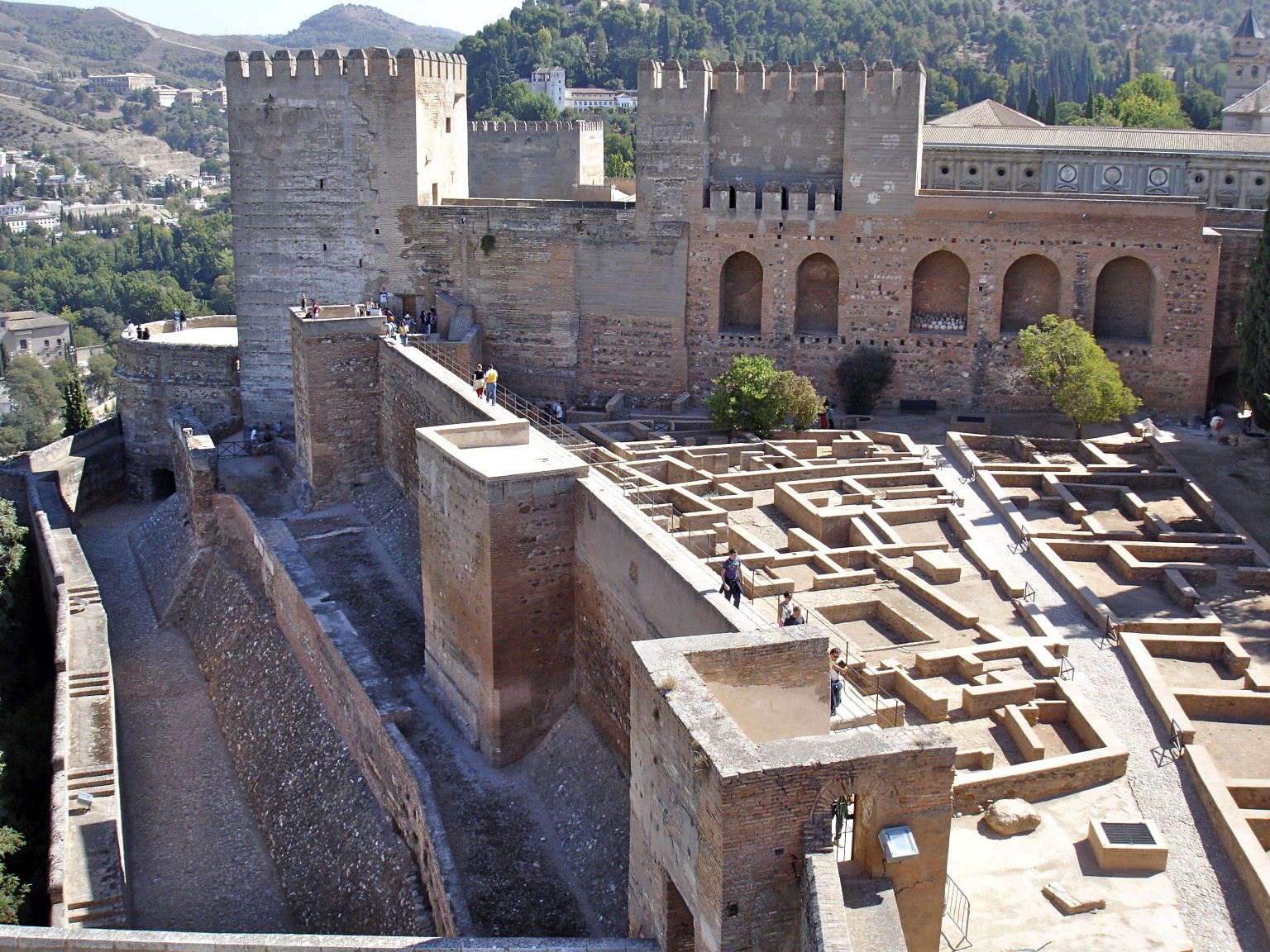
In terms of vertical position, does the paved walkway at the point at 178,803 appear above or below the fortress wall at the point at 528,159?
below

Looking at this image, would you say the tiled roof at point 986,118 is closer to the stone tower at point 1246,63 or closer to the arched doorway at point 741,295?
the arched doorway at point 741,295

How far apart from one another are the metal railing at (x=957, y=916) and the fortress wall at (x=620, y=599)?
3.15 metres

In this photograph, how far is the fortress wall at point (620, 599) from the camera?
1430 cm

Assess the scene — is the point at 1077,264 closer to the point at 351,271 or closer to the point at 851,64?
the point at 851,64

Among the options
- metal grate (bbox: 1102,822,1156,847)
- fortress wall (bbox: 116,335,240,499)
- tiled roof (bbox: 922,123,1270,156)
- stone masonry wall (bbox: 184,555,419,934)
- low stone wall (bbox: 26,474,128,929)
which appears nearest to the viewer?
metal grate (bbox: 1102,822,1156,847)

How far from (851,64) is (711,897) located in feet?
72.1

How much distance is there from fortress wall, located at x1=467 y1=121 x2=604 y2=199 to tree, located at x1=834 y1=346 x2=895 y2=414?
32.7 ft

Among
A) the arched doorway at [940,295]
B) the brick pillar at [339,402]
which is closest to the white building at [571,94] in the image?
the arched doorway at [940,295]

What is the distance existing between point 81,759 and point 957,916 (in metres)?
12.2

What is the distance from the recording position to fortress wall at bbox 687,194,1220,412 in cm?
2786

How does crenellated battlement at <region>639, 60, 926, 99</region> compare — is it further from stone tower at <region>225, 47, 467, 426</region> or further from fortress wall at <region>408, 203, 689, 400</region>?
stone tower at <region>225, 47, 467, 426</region>

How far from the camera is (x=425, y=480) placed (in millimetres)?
18609

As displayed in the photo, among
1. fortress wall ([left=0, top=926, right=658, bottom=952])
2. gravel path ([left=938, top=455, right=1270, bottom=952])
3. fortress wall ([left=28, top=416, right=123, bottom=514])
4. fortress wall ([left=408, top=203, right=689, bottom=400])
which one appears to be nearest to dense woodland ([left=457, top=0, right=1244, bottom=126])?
fortress wall ([left=28, top=416, right=123, bottom=514])

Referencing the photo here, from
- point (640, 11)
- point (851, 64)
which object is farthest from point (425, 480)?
point (640, 11)
